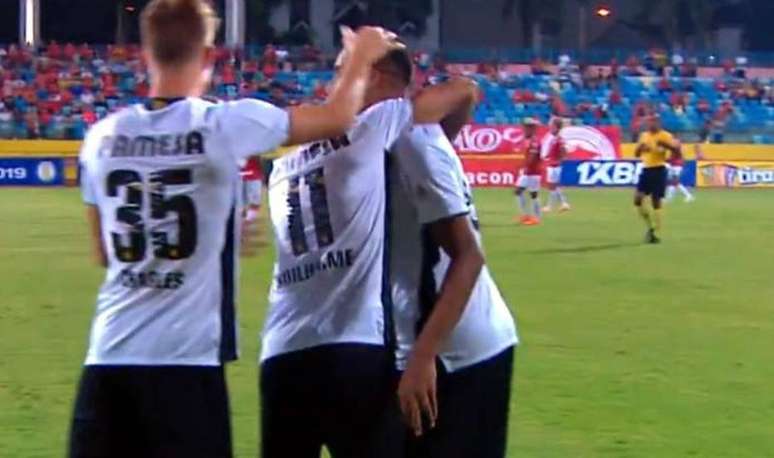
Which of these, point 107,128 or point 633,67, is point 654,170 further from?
point 633,67

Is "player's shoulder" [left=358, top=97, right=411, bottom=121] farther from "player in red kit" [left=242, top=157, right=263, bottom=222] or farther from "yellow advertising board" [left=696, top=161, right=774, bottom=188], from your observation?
"yellow advertising board" [left=696, top=161, right=774, bottom=188]

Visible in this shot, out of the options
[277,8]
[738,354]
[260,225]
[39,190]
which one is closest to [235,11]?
[39,190]

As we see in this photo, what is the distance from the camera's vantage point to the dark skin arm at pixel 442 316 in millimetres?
4887

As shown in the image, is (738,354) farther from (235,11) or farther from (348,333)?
(235,11)

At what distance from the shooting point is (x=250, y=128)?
451cm

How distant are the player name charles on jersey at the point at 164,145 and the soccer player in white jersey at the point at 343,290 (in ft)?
1.87

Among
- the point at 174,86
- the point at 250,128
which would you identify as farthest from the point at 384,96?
the point at 174,86

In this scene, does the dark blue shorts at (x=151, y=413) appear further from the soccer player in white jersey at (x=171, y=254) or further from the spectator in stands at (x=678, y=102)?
the spectator in stands at (x=678, y=102)

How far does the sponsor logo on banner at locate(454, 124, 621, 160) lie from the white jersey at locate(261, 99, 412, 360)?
39.1 meters

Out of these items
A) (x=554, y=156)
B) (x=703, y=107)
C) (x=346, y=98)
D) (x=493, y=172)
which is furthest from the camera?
(x=703, y=107)

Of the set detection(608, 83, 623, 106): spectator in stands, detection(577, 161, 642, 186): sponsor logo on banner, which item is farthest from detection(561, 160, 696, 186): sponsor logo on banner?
detection(608, 83, 623, 106): spectator in stands

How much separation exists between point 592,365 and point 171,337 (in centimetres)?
774

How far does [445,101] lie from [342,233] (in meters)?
0.58

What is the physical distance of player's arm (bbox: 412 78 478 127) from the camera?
507 centimetres
